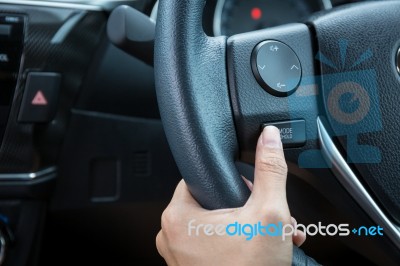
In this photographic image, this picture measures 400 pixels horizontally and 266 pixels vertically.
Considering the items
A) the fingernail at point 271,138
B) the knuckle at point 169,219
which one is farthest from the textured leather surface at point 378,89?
the knuckle at point 169,219

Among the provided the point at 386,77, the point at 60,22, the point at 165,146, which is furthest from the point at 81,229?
the point at 386,77

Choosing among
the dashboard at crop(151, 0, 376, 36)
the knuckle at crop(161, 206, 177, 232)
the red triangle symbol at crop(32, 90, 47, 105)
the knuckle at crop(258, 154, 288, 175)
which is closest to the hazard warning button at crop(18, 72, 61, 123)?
the red triangle symbol at crop(32, 90, 47, 105)

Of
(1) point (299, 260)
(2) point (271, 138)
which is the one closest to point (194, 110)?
(2) point (271, 138)

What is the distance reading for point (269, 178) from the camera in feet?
1.72

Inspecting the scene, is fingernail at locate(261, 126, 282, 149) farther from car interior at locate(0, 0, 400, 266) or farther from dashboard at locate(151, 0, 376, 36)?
dashboard at locate(151, 0, 376, 36)

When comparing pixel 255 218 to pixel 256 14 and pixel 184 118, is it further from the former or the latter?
pixel 256 14

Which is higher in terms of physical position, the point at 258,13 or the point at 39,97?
the point at 258,13

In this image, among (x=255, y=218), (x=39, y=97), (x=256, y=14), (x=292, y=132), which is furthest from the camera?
(x=256, y=14)

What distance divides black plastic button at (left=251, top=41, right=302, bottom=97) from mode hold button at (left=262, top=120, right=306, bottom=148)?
0.12 ft

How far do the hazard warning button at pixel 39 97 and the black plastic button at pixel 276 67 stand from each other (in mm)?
548

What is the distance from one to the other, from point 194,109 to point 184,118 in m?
0.02

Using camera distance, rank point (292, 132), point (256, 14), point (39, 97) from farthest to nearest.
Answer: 1. point (256, 14)
2. point (39, 97)
3. point (292, 132)

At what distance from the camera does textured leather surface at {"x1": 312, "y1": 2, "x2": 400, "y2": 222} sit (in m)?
0.66

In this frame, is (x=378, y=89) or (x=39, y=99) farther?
(x=39, y=99)
